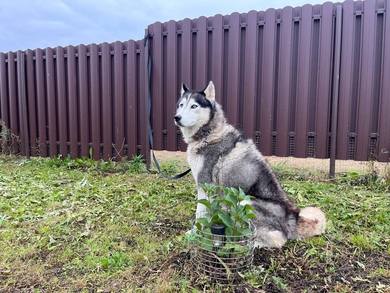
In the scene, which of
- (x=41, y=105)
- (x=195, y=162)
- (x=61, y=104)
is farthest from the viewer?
(x=41, y=105)

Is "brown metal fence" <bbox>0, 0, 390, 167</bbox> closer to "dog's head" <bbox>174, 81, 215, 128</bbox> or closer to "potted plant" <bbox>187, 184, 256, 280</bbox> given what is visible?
"dog's head" <bbox>174, 81, 215, 128</bbox>

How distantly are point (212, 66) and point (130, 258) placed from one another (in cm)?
371

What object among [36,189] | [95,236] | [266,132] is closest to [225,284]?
[95,236]

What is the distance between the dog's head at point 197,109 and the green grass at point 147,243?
113cm

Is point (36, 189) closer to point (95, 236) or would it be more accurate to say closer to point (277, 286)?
point (95, 236)

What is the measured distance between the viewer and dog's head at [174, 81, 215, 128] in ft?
9.22

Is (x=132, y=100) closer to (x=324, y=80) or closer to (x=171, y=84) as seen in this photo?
(x=171, y=84)

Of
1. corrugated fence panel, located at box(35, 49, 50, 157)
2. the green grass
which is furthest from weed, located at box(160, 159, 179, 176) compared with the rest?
corrugated fence panel, located at box(35, 49, 50, 157)

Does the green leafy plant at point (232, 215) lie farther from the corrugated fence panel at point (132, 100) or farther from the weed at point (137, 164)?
the corrugated fence panel at point (132, 100)

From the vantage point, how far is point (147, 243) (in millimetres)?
2361

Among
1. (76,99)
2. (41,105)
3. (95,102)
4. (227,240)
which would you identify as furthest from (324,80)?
(41,105)

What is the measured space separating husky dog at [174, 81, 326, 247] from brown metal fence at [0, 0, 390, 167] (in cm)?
196

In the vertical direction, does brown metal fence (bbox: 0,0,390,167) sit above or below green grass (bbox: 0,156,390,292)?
above

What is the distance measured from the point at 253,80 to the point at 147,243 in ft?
11.1
